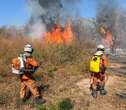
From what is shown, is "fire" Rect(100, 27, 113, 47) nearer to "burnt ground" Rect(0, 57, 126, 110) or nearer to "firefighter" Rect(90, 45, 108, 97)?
"burnt ground" Rect(0, 57, 126, 110)

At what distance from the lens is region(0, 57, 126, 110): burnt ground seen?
11.4 meters

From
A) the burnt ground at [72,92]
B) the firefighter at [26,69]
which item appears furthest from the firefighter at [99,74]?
the firefighter at [26,69]

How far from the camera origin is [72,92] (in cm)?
1287

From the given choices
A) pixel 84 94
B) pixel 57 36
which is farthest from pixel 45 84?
pixel 57 36

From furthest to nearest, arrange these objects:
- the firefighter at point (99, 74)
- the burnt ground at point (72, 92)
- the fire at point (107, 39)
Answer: the fire at point (107, 39), the firefighter at point (99, 74), the burnt ground at point (72, 92)

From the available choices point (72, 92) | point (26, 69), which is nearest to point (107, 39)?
point (72, 92)

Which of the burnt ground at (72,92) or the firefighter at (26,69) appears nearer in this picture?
the firefighter at (26,69)

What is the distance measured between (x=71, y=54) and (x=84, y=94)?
22.2 ft

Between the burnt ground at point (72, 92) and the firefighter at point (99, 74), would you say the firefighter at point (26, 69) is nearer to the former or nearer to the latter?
the burnt ground at point (72, 92)

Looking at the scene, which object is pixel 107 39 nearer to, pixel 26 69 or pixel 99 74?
pixel 99 74

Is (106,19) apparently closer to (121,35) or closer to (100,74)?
(121,35)

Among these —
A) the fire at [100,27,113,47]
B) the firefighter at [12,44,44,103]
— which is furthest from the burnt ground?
the fire at [100,27,113,47]

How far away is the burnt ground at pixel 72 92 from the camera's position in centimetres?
1142

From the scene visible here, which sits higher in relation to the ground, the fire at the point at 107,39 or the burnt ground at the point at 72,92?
the fire at the point at 107,39
